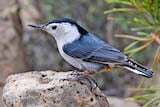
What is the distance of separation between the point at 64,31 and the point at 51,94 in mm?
375

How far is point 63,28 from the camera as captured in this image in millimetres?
2223

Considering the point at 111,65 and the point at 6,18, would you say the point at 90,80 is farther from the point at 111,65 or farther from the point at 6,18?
the point at 6,18

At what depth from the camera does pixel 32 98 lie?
196cm

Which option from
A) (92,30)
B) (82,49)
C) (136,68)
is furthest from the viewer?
(92,30)

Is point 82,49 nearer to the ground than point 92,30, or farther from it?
farther from it

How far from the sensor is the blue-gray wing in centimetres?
223

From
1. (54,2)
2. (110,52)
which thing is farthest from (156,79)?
(110,52)

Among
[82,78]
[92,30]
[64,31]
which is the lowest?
[92,30]

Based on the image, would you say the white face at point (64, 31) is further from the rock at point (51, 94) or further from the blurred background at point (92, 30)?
the blurred background at point (92, 30)

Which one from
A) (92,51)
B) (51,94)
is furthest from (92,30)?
(51,94)

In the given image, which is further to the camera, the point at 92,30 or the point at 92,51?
the point at 92,30

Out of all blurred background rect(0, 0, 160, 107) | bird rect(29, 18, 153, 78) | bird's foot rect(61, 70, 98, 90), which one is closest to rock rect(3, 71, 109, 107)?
bird's foot rect(61, 70, 98, 90)

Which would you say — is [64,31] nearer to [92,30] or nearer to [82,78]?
[82,78]

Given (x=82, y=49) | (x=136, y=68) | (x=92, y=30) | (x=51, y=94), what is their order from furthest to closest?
(x=92, y=30), (x=82, y=49), (x=136, y=68), (x=51, y=94)
